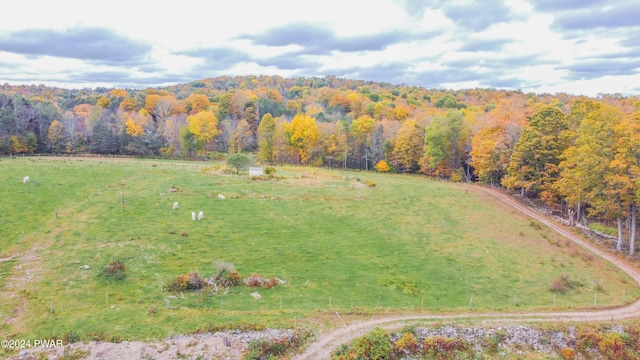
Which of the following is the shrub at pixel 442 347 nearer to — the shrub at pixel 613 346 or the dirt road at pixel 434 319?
the dirt road at pixel 434 319

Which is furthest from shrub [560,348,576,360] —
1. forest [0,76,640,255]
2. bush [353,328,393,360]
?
forest [0,76,640,255]

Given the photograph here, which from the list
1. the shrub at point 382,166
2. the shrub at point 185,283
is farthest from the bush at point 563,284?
the shrub at point 382,166

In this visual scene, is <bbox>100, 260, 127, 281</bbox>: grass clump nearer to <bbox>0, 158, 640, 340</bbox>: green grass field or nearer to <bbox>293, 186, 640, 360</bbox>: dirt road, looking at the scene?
<bbox>0, 158, 640, 340</bbox>: green grass field

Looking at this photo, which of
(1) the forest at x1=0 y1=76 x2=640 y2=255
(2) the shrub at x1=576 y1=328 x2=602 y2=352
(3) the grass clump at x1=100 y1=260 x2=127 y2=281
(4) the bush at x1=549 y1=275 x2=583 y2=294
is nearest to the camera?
(2) the shrub at x1=576 y1=328 x2=602 y2=352

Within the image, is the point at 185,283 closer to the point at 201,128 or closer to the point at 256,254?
the point at 256,254

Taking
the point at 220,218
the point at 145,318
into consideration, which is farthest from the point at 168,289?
the point at 220,218

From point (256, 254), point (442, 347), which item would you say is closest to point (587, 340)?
point (442, 347)
